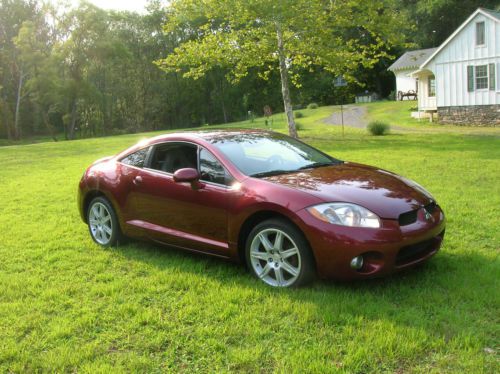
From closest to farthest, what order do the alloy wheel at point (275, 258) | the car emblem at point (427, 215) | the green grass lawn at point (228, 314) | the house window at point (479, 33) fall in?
1. the green grass lawn at point (228, 314)
2. the alloy wheel at point (275, 258)
3. the car emblem at point (427, 215)
4. the house window at point (479, 33)

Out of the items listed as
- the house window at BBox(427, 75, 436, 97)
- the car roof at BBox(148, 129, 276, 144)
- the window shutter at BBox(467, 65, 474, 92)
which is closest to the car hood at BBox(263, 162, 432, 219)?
the car roof at BBox(148, 129, 276, 144)

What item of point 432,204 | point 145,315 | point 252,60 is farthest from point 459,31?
point 145,315

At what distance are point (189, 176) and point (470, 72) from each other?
27258 millimetres

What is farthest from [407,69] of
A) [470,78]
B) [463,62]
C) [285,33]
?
[285,33]

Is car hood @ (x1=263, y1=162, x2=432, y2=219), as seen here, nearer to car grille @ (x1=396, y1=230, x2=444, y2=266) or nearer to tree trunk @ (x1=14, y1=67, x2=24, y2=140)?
car grille @ (x1=396, y1=230, x2=444, y2=266)

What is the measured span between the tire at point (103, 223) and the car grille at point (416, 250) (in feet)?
11.3

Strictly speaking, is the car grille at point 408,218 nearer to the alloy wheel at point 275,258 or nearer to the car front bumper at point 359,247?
the car front bumper at point 359,247

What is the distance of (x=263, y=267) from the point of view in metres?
4.77

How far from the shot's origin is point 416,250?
4.51 m

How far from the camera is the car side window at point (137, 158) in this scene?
6023 millimetres

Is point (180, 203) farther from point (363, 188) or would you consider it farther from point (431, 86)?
point (431, 86)

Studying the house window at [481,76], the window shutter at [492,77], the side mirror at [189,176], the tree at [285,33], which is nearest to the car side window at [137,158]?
the side mirror at [189,176]

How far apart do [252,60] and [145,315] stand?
56.7 ft

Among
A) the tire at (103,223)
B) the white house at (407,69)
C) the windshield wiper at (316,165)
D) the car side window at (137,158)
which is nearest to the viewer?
the windshield wiper at (316,165)
